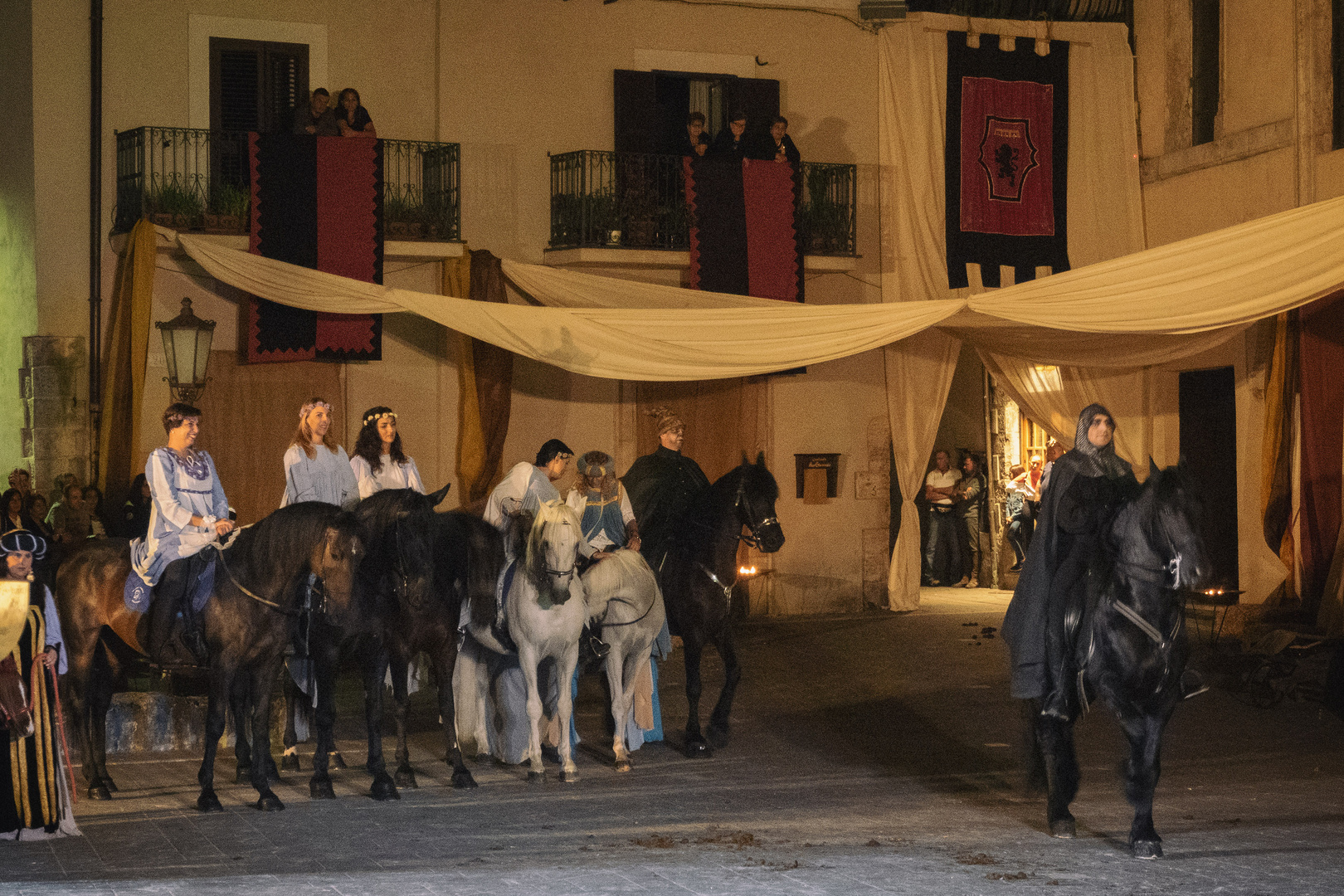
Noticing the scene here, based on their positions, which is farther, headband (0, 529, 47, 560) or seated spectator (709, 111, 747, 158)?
seated spectator (709, 111, 747, 158)

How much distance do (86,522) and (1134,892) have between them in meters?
9.57

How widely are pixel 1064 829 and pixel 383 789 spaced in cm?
321

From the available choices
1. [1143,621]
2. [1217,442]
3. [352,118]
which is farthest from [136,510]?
[1217,442]

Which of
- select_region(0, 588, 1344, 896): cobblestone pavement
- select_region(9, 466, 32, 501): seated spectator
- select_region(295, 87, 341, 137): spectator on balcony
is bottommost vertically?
select_region(0, 588, 1344, 896): cobblestone pavement

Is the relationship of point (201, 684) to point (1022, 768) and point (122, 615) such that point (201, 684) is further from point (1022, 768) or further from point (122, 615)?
point (1022, 768)

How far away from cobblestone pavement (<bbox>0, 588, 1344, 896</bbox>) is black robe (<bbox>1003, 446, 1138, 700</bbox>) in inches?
30.0

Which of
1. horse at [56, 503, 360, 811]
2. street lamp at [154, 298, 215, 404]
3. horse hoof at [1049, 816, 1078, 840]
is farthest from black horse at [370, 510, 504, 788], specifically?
street lamp at [154, 298, 215, 404]

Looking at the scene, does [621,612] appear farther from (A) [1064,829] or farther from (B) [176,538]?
(A) [1064,829]

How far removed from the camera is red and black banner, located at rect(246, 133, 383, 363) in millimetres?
13875

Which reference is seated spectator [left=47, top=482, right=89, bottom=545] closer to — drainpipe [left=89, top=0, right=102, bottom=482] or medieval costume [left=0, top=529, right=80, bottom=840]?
drainpipe [left=89, top=0, right=102, bottom=482]

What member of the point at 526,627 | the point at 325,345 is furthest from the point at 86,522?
the point at 526,627

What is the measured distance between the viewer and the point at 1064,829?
712cm

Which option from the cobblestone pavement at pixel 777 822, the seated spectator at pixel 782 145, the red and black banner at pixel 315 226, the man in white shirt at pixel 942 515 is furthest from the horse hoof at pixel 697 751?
the man in white shirt at pixel 942 515

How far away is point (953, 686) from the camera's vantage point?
11.8 meters
